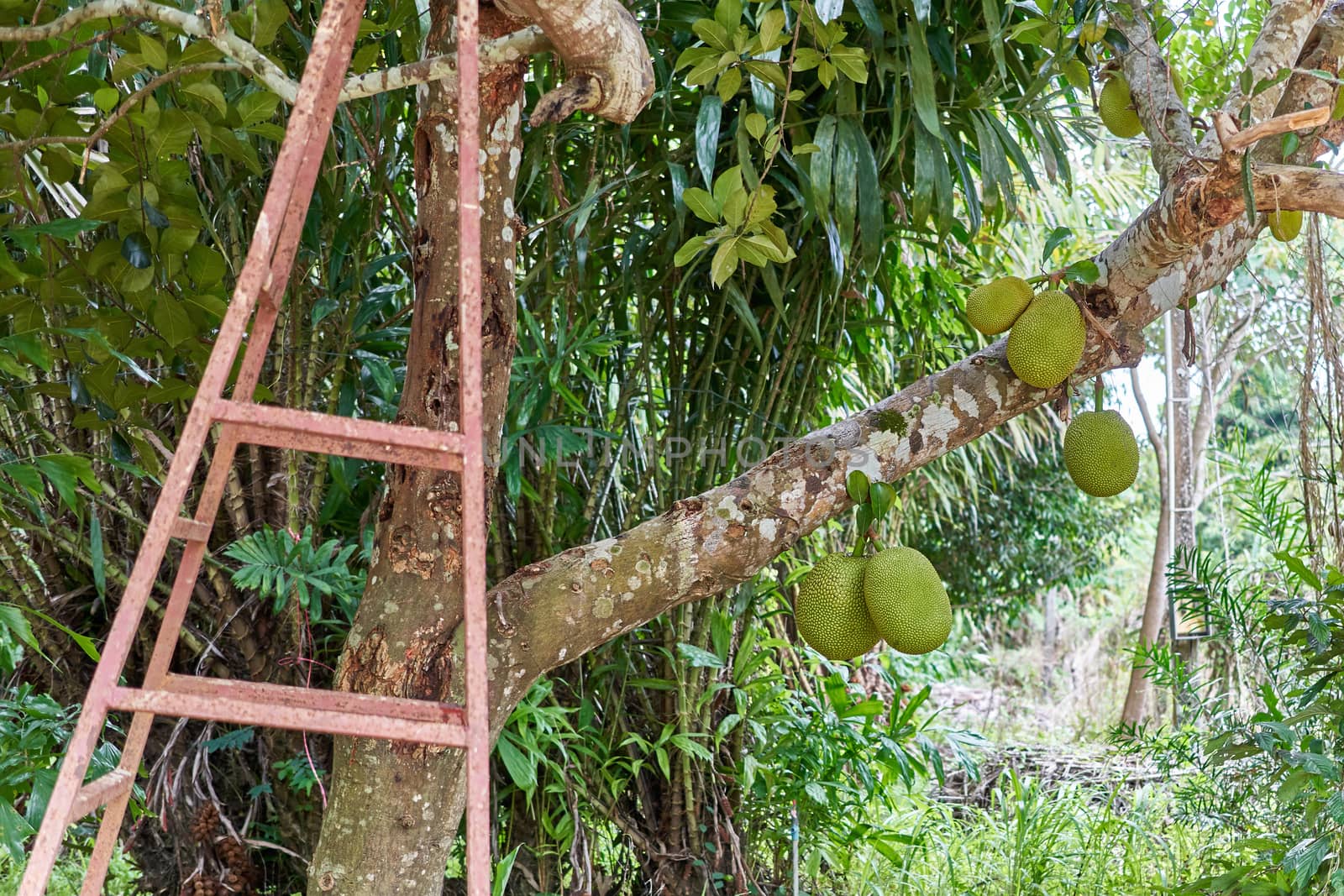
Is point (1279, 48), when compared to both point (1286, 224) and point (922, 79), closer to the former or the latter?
point (1286, 224)

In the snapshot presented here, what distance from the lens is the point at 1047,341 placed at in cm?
149

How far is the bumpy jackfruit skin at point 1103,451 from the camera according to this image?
1.62 m

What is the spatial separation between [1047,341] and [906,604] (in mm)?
423

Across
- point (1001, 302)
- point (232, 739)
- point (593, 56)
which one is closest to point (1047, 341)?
point (1001, 302)

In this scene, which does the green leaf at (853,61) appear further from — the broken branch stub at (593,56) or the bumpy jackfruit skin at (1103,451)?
the bumpy jackfruit skin at (1103,451)

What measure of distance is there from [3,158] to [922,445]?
123 cm

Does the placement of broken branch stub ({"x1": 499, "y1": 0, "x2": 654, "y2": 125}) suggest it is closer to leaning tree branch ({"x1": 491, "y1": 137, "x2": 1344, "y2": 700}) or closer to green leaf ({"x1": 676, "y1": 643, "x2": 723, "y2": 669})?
leaning tree branch ({"x1": 491, "y1": 137, "x2": 1344, "y2": 700})

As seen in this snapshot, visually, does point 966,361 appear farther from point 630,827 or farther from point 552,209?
point 630,827

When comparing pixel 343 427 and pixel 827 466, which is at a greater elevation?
pixel 827 466

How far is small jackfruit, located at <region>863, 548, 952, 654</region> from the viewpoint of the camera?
144cm

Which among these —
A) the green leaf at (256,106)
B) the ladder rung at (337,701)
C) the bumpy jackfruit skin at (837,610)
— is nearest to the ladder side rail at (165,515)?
the ladder rung at (337,701)

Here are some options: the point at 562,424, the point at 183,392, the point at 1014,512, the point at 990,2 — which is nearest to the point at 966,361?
the point at 990,2

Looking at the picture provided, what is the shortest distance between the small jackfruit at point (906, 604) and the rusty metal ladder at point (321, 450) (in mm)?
725

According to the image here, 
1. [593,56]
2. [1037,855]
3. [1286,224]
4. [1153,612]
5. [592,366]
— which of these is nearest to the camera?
[593,56]
